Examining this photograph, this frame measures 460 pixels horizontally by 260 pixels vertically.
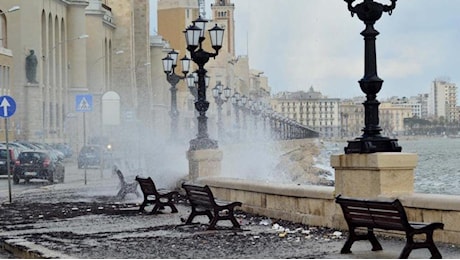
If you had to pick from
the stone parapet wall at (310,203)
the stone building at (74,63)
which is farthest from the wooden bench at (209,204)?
the stone building at (74,63)

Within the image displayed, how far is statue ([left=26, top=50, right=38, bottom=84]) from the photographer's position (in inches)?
2938

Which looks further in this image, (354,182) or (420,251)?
(354,182)

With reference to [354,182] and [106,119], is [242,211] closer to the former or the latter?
[354,182]

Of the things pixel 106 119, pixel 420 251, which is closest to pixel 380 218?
pixel 420 251

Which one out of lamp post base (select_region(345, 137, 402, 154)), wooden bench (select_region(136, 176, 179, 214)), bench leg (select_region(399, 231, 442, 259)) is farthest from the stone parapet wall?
bench leg (select_region(399, 231, 442, 259))

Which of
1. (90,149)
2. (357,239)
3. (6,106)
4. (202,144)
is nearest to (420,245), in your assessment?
(357,239)

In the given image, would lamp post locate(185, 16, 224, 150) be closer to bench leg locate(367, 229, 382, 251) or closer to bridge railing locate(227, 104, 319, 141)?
bench leg locate(367, 229, 382, 251)

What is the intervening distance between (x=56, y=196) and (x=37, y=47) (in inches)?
2063

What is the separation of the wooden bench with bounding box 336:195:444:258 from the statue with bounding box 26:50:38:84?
213 ft

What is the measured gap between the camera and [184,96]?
5846 inches

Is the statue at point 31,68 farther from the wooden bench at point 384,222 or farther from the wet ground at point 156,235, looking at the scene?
the wooden bench at point 384,222

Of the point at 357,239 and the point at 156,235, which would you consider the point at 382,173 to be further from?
the point at 156,235

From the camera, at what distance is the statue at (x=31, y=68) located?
7462cm

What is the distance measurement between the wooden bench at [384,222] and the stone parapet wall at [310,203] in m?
0.99
